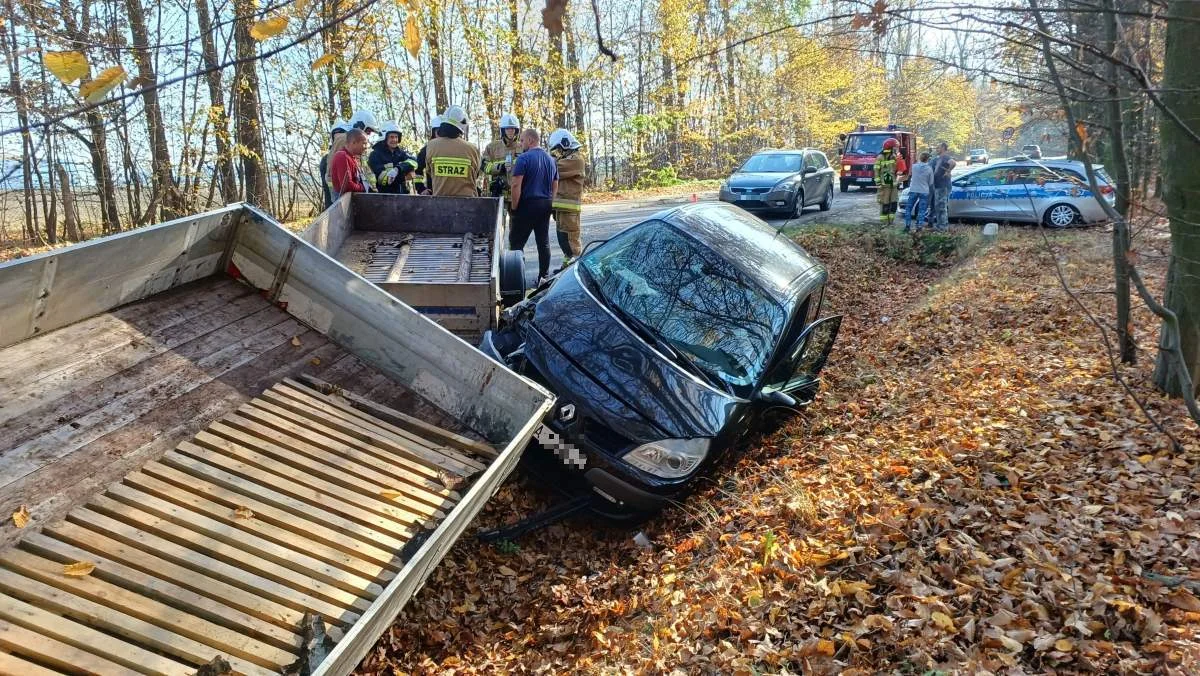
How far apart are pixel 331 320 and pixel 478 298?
1.44m

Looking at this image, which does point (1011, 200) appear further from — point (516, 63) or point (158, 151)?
point (158, 151)

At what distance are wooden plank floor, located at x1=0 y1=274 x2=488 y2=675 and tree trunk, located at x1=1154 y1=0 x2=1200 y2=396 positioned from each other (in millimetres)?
4362

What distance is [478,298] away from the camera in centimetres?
575

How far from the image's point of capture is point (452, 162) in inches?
348

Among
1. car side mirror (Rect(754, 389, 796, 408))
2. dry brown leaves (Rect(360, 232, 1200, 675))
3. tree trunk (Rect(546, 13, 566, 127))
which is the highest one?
tree trunk (Rect(546, 13, 566, 127))

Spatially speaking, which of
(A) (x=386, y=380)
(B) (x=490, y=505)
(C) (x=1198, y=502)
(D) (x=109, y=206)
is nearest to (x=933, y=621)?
(C) (x=1198, y=502)

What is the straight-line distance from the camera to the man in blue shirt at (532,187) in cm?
875

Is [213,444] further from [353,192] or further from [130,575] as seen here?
[353,192]

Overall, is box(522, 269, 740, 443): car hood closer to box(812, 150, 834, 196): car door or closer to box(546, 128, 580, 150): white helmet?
box(546, 128, 580, 150): white helmet

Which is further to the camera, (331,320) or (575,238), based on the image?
(575,238)

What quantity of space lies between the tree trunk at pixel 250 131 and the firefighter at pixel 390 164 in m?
6.70

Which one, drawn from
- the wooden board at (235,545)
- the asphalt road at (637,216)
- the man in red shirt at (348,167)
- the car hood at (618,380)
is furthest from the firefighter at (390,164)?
the wooden board at (235,545)

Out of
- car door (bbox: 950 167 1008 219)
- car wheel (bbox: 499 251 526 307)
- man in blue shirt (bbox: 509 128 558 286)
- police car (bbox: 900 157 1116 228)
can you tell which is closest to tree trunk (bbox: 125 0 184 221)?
man in blue shirt (bbox: 509 128 558 286)

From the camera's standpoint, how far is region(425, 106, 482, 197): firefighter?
885cm
